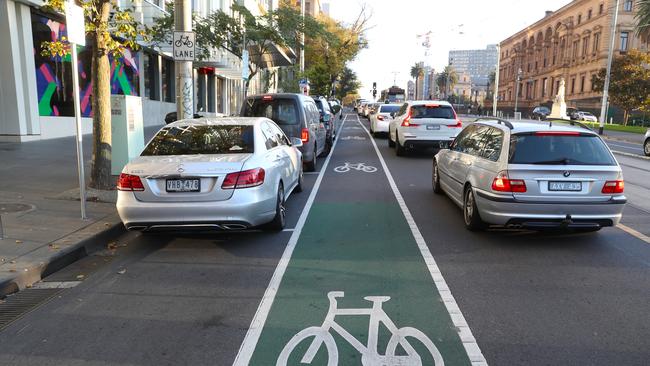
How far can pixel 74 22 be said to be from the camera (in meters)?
6.89

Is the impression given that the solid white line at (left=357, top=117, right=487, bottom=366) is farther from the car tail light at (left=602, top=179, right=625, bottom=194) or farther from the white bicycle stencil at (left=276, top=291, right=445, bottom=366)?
the car tail light at (left=602, top=179, right=625, bottom=194)

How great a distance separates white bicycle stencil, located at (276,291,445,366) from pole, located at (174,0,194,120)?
810 centimetres

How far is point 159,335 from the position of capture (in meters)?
3.95

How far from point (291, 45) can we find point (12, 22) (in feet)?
35.3

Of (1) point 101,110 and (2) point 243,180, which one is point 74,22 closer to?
(1) point 101,110

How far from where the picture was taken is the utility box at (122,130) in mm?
9805

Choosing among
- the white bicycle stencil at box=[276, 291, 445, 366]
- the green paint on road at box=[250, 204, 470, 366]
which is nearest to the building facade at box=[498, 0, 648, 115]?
the green paint on road at box=[250, 204, 470, 366]

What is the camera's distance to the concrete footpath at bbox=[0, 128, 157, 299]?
5.26 meters

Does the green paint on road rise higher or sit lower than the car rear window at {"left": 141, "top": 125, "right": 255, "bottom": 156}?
lower

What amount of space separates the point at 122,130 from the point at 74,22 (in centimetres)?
321

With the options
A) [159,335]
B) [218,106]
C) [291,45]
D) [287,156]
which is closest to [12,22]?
[291,45]

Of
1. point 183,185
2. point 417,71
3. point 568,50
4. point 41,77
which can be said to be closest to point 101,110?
point 183,185

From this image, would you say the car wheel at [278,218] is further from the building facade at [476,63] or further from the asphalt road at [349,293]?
the building facade at [476,63]

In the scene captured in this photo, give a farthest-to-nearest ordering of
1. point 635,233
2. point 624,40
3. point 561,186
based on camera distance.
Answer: point 624,40, point 635,233, point 561,186
